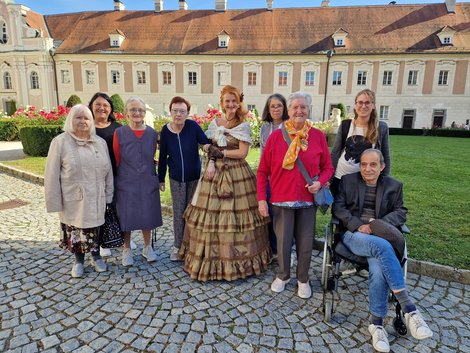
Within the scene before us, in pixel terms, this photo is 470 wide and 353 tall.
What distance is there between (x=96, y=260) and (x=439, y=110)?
33.7 m

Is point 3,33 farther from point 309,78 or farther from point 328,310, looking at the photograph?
point 328,310

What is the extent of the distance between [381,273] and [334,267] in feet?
1.47

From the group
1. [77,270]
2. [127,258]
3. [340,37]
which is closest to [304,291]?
[127,258]

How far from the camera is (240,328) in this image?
9.10ft

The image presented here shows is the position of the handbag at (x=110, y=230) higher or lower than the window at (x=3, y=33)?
lower

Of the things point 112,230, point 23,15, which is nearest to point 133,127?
point 112,230

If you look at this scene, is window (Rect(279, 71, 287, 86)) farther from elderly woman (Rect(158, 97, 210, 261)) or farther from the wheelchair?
the wheelchair

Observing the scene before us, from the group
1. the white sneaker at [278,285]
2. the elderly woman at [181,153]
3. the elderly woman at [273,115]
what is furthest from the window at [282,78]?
the white sneaker at [278,285]

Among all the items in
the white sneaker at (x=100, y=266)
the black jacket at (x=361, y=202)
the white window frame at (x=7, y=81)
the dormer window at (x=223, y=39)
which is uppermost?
the dormer window at (x=223, y=39)

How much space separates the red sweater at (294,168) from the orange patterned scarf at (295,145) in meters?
0.05

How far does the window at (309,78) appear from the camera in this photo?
30.8 m

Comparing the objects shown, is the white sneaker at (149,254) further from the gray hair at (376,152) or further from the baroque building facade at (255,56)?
the baroque building facade at (255,56)

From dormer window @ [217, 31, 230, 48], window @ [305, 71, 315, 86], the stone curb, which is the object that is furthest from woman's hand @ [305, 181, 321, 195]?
dormer window @ [217, 31, 230, 48]

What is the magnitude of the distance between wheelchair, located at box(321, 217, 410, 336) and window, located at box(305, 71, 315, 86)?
29.9 meters
